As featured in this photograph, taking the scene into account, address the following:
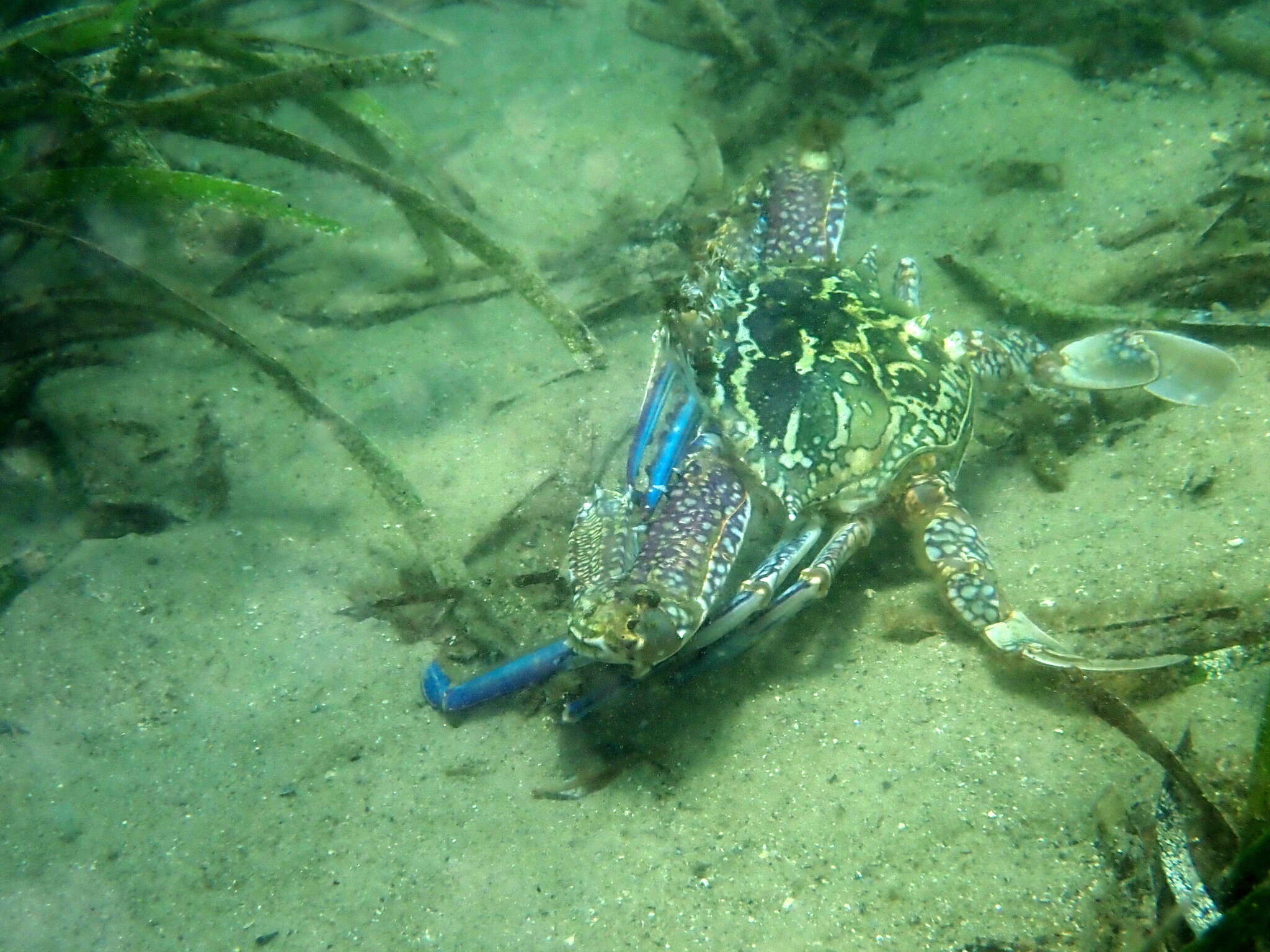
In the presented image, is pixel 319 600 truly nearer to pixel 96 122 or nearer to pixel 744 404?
pixel 744 404

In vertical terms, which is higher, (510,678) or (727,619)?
(727,619)

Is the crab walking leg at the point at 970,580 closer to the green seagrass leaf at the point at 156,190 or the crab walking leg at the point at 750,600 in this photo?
the crab walking leg at the point at 750,600

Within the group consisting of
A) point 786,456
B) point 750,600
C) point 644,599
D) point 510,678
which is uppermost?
point 786,456

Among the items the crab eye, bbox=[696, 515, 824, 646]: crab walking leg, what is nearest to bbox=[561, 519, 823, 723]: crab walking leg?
bbox=[696, 515, 824, 646]: crab walking leg

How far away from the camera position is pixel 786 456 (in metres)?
3.21

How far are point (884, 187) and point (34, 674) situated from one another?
5.68 metres

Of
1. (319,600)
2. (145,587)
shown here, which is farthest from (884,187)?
(145,587)

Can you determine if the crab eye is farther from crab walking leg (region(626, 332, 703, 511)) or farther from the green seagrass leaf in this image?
the green seagrass leaf

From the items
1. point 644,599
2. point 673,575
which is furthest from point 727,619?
point 644,599

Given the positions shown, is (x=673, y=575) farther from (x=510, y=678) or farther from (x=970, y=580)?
(x=970, y=580)

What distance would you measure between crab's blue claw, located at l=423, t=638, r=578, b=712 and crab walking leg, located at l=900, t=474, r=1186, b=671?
1.56 m

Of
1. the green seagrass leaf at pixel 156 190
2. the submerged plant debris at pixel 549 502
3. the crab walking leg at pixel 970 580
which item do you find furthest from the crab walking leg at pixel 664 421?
the green seagrass leaf at pixel 156 190

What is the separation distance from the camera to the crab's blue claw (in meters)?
2.89

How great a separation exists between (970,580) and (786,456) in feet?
2.96
